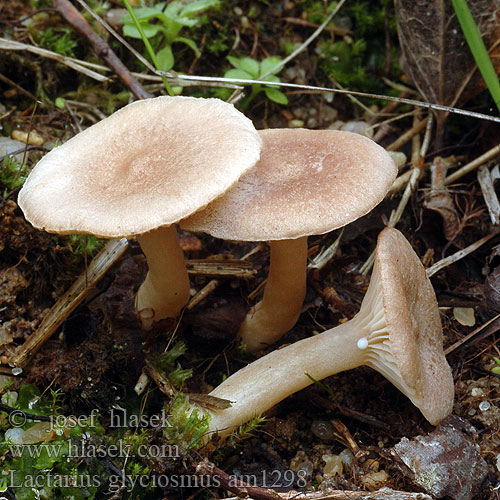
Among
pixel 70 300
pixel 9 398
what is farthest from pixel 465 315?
pixel 9 398

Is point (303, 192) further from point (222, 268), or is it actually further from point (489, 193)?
point (489, 193)

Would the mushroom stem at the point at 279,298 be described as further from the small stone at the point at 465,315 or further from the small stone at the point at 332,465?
the small stone at the point at 465,315

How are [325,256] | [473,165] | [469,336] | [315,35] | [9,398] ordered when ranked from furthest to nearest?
[315,35], [473,165], [325,256], [469,336], [9,398]

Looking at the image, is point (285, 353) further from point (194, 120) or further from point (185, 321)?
point (194, 120)

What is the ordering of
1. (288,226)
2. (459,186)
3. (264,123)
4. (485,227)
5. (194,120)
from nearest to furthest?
(288,226) < (194,120) < (485,227) < (459,186) < (264,123)

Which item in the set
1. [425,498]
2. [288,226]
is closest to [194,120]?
[288,226]

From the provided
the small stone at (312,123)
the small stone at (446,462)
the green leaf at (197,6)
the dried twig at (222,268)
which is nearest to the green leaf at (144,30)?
the green leaf at (197,6)
